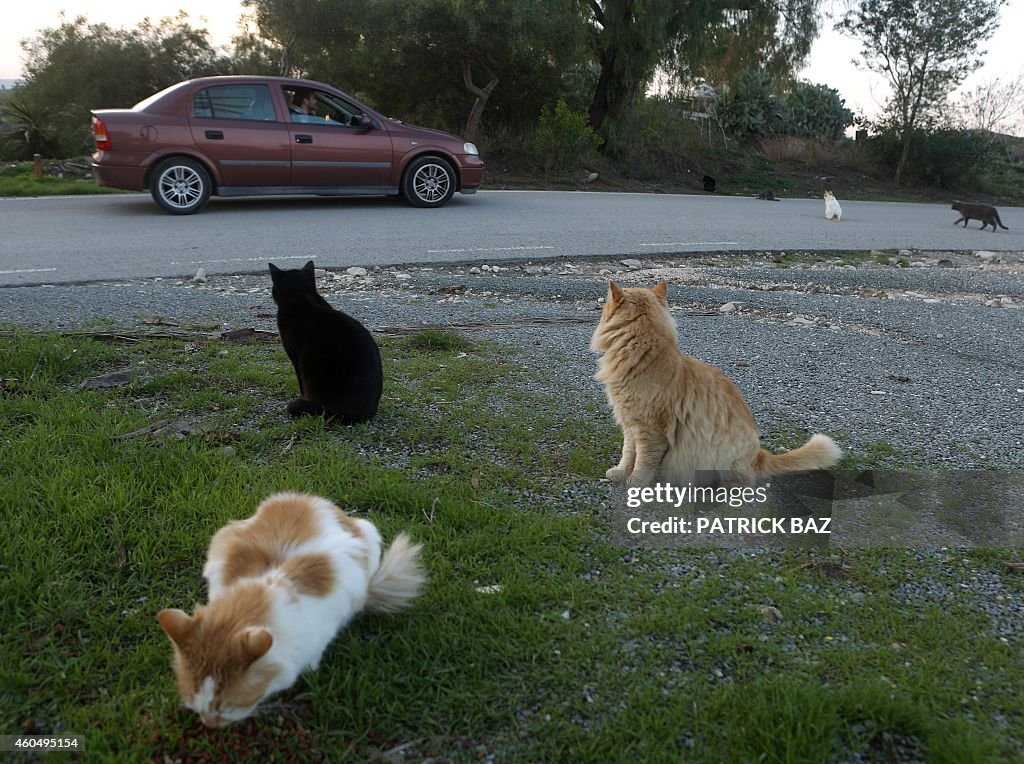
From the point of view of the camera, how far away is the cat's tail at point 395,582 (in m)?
2.63

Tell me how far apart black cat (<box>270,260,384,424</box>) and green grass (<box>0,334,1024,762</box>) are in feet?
0.62

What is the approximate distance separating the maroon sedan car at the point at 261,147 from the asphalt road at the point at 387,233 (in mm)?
451

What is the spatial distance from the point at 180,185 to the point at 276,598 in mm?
11035

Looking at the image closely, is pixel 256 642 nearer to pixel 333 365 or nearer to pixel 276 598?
pixel 276 598

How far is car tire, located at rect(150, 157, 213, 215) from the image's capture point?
1134 cm

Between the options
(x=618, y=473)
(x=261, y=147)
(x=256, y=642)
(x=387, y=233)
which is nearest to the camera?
(x=256, y=642)

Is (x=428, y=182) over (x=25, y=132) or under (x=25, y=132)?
under

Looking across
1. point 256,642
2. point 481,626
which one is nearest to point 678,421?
point 481,626

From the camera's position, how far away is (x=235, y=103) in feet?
38.8

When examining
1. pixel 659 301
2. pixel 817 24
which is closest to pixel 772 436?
pixel 659 301

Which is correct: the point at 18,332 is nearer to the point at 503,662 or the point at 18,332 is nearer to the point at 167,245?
the point at 167,245

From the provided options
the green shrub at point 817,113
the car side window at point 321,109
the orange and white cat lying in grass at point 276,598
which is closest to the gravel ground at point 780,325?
the orange and white cat lying in grass at point 276,598

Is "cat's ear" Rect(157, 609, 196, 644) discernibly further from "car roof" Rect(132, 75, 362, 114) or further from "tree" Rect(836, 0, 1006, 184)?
"tree" Rect(836, 0, 1006, 184)

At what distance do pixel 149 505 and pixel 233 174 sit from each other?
984 centimetres
